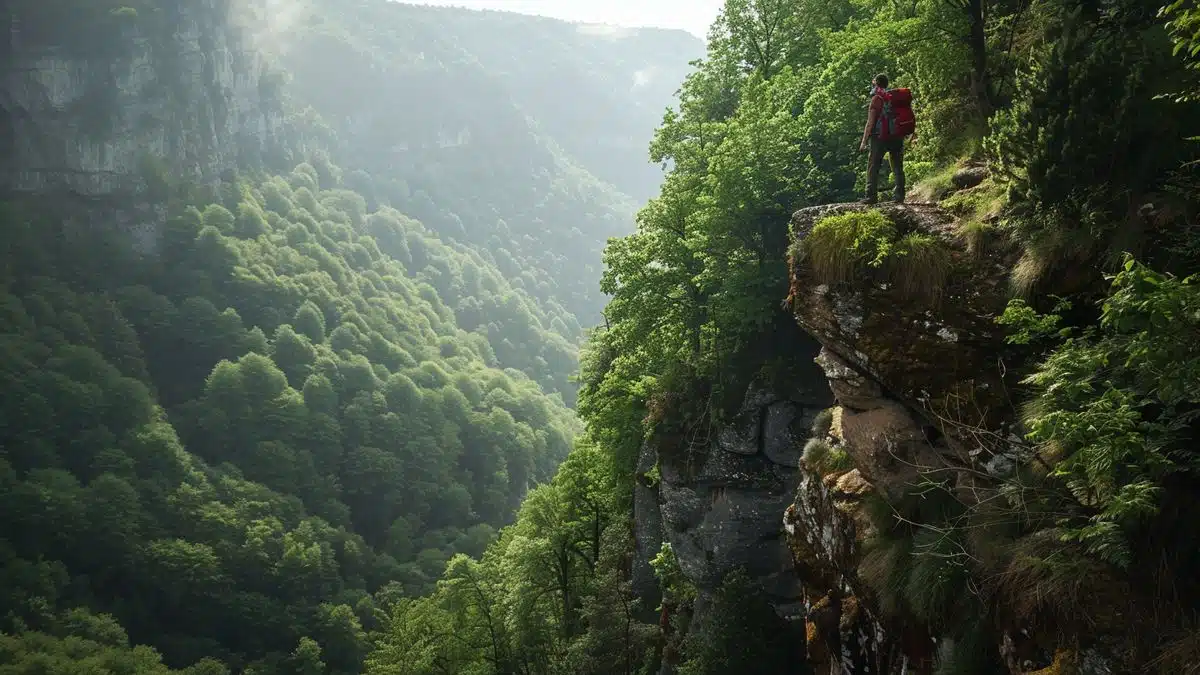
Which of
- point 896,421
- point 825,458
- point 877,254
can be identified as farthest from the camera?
point 825,458

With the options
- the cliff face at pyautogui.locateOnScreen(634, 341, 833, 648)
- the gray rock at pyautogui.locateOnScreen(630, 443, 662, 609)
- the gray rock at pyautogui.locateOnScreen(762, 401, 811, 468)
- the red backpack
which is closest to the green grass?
the red backpack

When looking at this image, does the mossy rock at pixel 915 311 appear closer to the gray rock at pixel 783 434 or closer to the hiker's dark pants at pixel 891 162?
the hiker's dark pants at pixel 891 162

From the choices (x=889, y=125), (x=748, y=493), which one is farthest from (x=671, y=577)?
(x=889, y=125)

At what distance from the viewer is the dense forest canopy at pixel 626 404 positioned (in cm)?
575

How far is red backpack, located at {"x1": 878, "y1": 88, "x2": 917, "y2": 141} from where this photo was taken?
9500 mm

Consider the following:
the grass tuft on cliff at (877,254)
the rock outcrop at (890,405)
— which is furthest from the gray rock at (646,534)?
the grass tuft on cliff at (877,254)

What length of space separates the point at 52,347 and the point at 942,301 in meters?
88.0

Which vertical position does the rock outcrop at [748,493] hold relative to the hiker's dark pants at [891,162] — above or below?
below

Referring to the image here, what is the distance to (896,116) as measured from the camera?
31.3ft

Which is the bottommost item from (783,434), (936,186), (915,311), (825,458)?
(825,458)

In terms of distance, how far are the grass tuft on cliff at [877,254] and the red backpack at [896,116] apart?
5.18ft

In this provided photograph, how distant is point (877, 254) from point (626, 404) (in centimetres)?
1272

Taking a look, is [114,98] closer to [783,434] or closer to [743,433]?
[743,433]

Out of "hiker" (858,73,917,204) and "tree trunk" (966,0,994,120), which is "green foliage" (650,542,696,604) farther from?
"tree trunk" (966,0,994,120)
